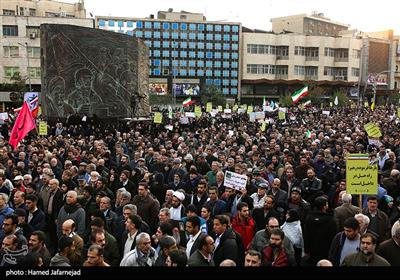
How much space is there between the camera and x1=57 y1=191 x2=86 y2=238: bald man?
6992 millimetres

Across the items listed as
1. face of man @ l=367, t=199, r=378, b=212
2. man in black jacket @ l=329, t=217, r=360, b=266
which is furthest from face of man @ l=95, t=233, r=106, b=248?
face of man @ l=367, t=199, r=378, b=212

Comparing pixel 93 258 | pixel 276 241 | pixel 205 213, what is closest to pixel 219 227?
pixel 276 241

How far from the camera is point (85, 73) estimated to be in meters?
28.2

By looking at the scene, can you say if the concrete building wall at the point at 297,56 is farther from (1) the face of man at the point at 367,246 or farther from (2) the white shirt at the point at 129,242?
(1) the face of man at the point at 367,246

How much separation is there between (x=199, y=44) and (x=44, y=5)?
28588 mm

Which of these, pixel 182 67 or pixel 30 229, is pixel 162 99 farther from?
pixel 30 229

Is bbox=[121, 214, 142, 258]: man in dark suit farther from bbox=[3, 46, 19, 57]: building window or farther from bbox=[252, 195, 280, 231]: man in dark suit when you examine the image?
bbox=[3, 46, 19, 57]: building window

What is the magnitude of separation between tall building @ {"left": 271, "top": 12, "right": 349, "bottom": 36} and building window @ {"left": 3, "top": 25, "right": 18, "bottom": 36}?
58737mm

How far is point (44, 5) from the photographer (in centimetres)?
7244

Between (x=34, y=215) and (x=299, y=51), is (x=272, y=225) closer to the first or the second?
(x=34, y=215)

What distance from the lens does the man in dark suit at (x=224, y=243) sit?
559cm

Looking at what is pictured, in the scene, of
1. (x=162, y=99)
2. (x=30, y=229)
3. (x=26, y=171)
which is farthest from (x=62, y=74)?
(x=162, y=99)

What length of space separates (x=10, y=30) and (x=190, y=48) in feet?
114

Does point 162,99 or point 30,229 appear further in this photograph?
point 162,99
